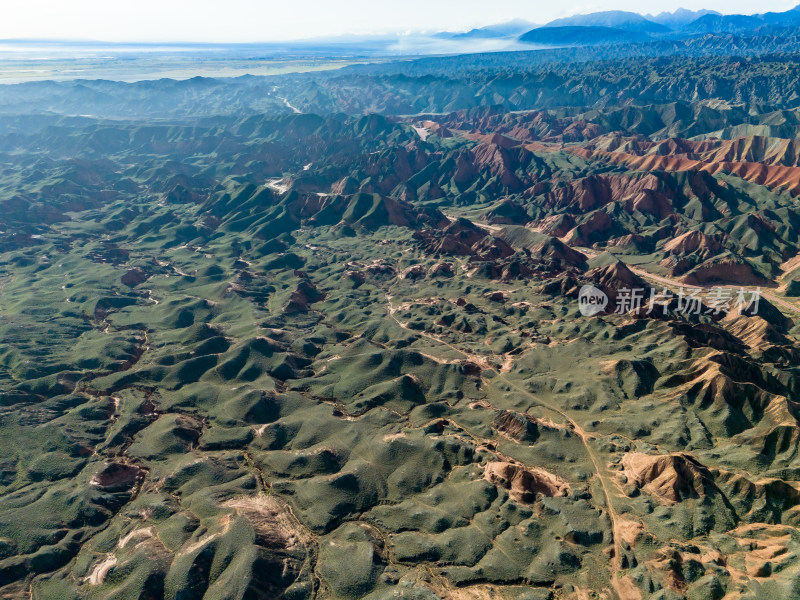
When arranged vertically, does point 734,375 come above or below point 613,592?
above

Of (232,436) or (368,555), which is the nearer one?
(368,555)

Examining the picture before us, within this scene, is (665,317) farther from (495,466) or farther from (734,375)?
(495,466)

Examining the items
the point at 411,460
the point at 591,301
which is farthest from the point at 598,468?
the point at 591,301

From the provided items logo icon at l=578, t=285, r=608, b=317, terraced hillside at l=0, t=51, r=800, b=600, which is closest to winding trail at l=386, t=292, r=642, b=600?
terraced hillside at l=0, t=51, r=800, b=600

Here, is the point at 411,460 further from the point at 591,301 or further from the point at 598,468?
the point at 591,301

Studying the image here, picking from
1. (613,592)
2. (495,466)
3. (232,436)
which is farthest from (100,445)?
(613,592)

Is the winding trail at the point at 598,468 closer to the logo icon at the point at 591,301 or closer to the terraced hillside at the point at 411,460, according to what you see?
the terraced hillside at the point at 411,460

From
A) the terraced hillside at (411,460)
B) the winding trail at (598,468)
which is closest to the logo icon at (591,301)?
the terraced hillside at (411,460)

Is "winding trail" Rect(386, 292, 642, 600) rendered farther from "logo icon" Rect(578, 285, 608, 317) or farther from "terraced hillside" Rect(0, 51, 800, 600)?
"logo icon" Rect(578, 285, 608, 317)

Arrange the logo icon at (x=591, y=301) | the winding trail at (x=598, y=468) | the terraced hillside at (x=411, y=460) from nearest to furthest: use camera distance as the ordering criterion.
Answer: the winding trail at (x=598, y=468) → the terraced hillside at (x=411, y=460) → the logo icon at (x=591, y=301)
